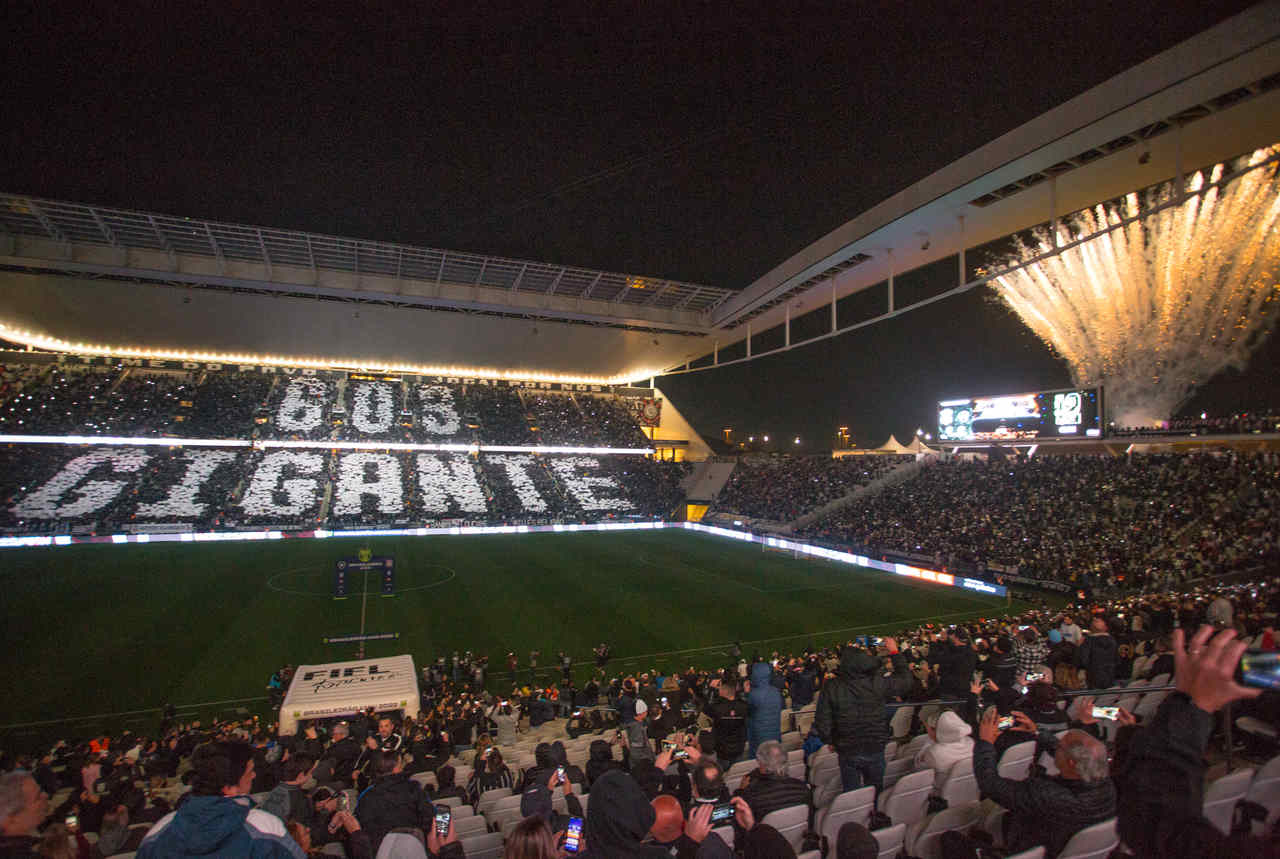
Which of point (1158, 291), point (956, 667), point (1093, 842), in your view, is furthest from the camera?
point (1158, 291)

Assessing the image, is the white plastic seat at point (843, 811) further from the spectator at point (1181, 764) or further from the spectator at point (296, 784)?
the spectator at point (296, 784)

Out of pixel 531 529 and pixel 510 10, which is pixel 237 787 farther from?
pixel 531 529

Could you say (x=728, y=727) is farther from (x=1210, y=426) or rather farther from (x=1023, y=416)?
(x=1210, y=426)

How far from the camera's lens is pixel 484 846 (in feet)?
14.8

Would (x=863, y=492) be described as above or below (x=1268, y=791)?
below

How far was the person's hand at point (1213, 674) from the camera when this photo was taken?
2.25 metres

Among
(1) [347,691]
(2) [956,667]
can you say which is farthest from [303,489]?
(2) [956,667]

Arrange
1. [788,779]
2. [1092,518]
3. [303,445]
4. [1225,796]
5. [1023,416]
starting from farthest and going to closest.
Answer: [303,445]
[1023,416]
[1092,518]
[788,779]
[1225,796]

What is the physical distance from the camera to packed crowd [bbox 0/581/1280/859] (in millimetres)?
2311

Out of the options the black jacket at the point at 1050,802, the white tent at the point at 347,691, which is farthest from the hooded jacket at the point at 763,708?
the white tent at the point at 347,691

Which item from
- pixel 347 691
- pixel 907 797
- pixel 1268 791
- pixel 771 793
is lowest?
pixel 347 691

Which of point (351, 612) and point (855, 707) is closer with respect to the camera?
point (855, 707)

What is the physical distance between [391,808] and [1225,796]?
4541mm

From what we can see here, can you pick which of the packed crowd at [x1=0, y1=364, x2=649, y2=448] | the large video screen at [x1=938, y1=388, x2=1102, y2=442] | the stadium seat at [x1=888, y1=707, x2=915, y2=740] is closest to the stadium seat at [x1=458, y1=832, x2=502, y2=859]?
the stadium seat at [x1=888, y1=707, x2=915, y2=740]
